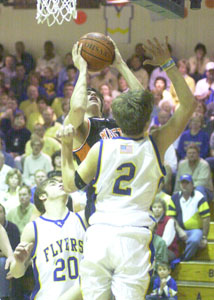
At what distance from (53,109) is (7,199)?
3.58 m

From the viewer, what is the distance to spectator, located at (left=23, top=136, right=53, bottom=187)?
10.3 meters

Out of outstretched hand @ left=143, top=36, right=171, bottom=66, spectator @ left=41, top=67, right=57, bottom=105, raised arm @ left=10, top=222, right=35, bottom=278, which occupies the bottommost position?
spectator @ left=41, top=67, right=57, bottom=105

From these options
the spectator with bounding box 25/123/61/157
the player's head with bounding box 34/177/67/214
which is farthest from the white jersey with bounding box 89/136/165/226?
the spectator with bounding box 25/123/61/157

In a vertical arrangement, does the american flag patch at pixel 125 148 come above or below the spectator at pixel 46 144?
above

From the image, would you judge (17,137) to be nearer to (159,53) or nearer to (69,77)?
(69,77)

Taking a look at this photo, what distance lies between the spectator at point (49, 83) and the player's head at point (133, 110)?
9158 millimetres

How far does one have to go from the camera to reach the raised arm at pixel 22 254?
4664 mm

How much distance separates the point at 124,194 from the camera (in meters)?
4.16

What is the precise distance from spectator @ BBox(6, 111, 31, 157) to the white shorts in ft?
24.6

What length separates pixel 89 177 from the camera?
4.22 meters

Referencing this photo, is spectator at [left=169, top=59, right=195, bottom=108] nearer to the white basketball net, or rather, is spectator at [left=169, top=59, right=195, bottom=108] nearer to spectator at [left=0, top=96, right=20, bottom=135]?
spectator at [left=0, top=96, right=20, bottom=135]

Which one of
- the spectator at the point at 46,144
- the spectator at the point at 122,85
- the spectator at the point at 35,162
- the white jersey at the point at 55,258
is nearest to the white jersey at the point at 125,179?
the white jersey at the point at 55,258

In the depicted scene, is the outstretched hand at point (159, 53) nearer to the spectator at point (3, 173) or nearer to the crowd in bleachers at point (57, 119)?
the crowd in bleachers at point (57, 119)

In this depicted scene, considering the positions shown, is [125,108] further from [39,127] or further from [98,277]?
[39,127]
